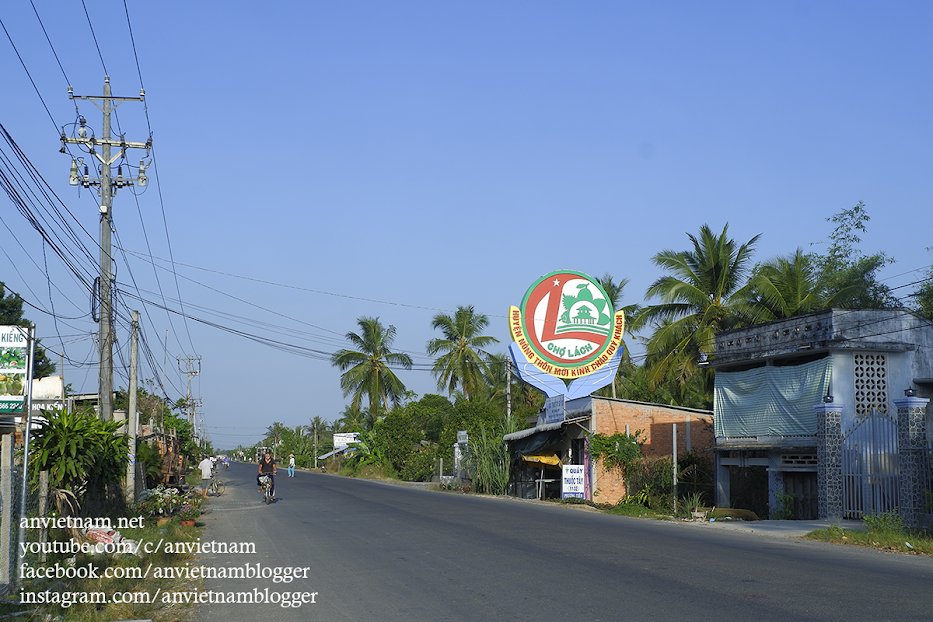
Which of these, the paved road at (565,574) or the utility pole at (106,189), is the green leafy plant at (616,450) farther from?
the utility pole at (106,189)

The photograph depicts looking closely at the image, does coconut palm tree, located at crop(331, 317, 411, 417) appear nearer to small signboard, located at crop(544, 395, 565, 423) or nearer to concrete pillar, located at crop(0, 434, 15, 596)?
small signboard, located at crop(544, 395, 565, 423)

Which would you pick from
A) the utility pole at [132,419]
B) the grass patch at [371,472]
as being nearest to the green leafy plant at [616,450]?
the utility pole at [132,419]

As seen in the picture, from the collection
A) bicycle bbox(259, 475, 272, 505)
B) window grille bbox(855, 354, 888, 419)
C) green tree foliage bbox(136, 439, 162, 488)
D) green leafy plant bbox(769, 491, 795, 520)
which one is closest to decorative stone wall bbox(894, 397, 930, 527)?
window grille bbox(855, 354, 888, 419)

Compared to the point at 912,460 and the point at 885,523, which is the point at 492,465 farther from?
the point at 885,523

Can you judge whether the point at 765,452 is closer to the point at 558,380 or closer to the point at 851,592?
the point at 558,380

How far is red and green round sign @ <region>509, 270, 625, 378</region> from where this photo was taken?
3080cm

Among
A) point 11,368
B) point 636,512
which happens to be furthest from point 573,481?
point 11,368

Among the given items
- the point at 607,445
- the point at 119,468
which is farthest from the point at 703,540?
the point at 607,445

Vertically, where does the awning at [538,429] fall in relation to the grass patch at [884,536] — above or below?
above

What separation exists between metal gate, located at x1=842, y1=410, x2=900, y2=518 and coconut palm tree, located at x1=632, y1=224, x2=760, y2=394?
45.0 feet

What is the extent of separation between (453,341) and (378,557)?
4570 centimetres

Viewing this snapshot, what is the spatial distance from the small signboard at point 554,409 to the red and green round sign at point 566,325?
1238 mm

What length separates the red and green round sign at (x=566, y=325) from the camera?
30.8 metres

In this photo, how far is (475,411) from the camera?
166 ft
